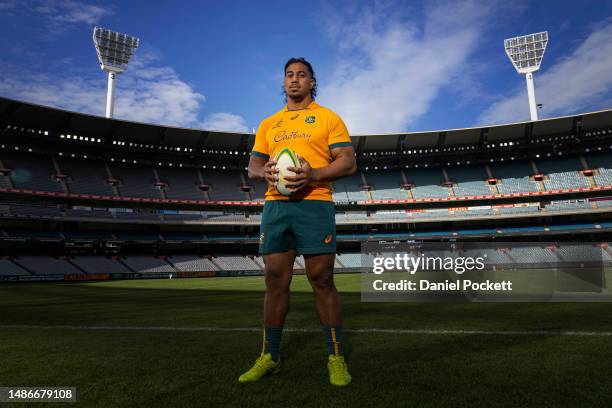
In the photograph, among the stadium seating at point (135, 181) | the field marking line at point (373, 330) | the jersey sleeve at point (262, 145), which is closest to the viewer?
the jersey sleeve at point (262, 145)

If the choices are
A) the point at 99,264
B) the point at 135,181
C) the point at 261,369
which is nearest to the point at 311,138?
the point at 261,369

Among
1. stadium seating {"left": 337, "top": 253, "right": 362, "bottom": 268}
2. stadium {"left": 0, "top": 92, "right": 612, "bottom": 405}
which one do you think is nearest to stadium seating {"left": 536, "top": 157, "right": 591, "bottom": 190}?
stadium {"left": 0, "top": 92, "right": 612, "bottom": 405}

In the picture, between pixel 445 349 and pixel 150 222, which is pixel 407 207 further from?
pixel 445 349

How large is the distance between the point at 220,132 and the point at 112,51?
15.9 metres

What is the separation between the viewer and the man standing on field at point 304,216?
3012 mm

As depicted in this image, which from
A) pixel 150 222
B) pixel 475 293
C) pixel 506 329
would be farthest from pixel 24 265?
pixel 506 329

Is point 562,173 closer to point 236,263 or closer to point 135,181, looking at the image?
point 236,263

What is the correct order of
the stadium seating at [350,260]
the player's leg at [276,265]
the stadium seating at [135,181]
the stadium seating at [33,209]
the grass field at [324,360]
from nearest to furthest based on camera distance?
the grass field at [324,360] < the player's leg at [276,265] < the stadium seating at [33,209] < the stadium seating at [135,181] < the stadium seating at [350,260]

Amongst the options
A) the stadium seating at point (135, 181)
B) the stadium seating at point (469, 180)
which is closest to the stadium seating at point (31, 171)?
the stadium seating at point (135, 181)

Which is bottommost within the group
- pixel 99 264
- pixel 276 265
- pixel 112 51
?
pixel 99 264

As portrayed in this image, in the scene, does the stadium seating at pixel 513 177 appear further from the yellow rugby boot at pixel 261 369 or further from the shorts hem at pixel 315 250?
the yellow rugby boot at pixel 261 369

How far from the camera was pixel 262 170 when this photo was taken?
3.38 meters

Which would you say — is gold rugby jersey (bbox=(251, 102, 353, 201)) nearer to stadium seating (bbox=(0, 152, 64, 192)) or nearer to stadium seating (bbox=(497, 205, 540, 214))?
stadium seating (bbox=(0, 152, 64, 192))

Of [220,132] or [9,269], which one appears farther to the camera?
[220,132]
